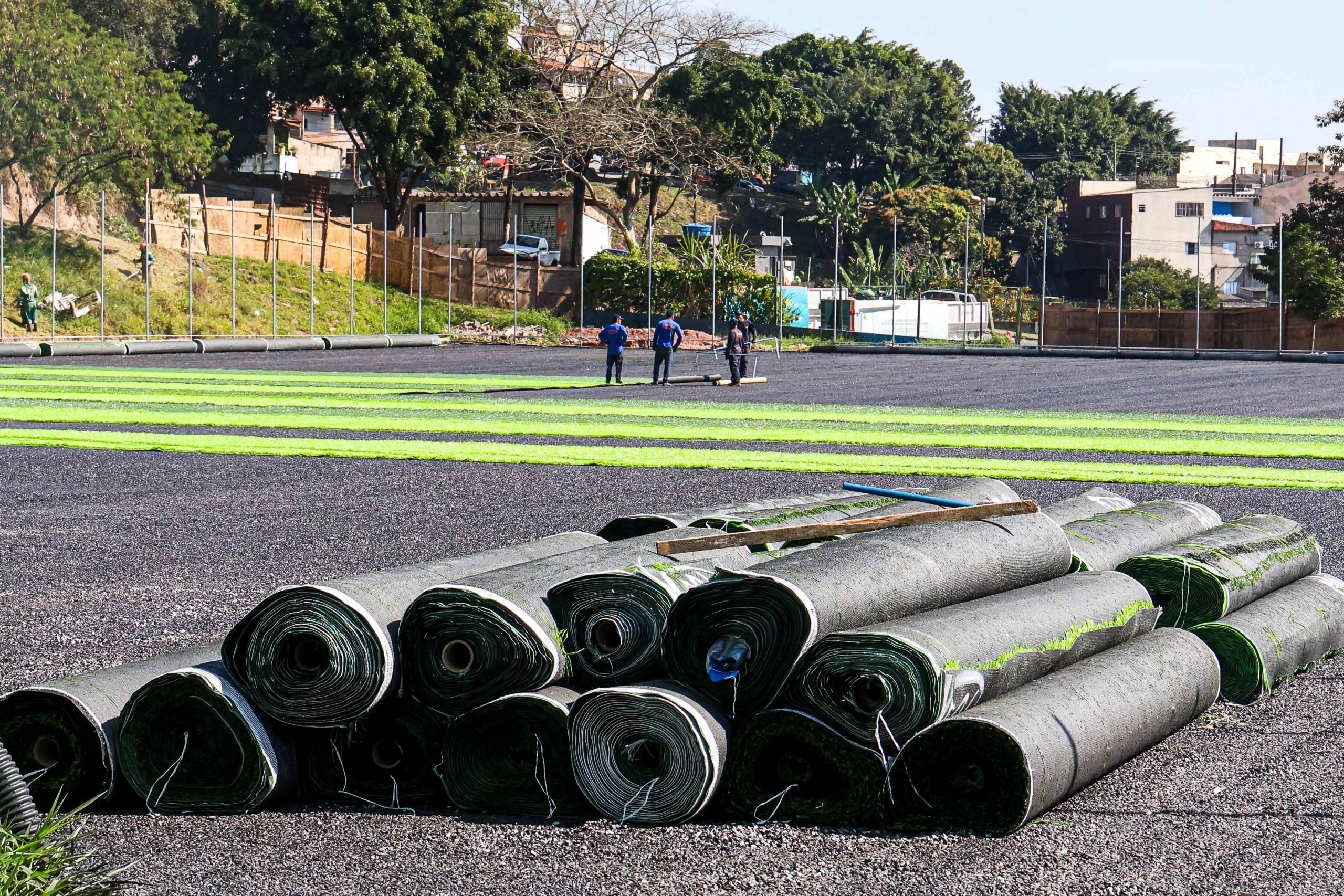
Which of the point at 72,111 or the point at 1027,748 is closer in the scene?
the point at 1027,748

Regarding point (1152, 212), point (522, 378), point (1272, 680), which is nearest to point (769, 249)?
point (1152, 212)

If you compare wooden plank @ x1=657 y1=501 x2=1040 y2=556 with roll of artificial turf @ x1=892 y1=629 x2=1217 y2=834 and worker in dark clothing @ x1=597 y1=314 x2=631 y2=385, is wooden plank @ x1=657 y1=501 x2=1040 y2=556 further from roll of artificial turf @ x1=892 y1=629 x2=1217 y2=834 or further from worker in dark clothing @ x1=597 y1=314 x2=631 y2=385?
worker in dark clothing @ x1=597 y1=314 x2=631 y2=385

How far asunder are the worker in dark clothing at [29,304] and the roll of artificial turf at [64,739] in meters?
37.6

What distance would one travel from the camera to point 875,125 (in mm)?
100188

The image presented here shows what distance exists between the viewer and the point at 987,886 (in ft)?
15.6

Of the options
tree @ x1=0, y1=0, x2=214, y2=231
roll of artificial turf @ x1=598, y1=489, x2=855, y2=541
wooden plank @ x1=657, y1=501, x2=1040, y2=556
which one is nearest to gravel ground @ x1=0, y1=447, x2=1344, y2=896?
wooden plank @ x1=657, y1=501, x2=1040, y2=556

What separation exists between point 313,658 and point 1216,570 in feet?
14.6

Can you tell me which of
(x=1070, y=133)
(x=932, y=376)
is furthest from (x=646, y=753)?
(x=1070, y=133)

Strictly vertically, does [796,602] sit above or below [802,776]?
above

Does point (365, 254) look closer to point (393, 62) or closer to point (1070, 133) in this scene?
point (393, 62)

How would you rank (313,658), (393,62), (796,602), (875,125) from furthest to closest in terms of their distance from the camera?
(875,125) → (393,62) → (313,658) → (796,602)

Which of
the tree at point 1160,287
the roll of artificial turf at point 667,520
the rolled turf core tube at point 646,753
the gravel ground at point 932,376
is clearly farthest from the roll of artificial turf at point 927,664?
the tree at point 1160,287

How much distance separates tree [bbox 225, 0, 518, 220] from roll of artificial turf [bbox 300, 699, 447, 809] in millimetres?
52188

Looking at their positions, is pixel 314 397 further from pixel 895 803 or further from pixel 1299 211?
pixel 1299 211
